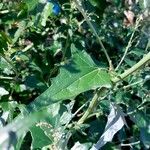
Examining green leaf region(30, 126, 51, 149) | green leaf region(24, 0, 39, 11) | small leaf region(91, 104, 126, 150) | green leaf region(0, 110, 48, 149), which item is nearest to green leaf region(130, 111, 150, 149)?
small leaf region(91, 104, 126, 150)

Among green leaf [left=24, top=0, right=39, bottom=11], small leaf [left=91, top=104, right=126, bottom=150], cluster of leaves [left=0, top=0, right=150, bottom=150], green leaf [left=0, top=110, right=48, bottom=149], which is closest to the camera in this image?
green leaf [left=0, top=110, right=48, bottom=149]

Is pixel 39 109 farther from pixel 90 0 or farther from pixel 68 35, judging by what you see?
pixel 68 35

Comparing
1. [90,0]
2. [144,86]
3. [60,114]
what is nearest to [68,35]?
[90,0]

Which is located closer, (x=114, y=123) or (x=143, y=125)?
(x=114, y=123)

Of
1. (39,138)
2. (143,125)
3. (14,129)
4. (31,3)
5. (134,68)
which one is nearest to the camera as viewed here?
(14,129)

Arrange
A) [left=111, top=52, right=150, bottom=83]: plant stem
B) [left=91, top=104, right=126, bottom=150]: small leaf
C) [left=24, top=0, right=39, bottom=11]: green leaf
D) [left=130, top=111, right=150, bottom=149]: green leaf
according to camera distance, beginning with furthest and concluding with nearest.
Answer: [left=130, top=111, right=150, bottom=149]: green leaf, [left=24, top=0, right=39, bottom=11]: green leaf, [left=91, top=104, right=126, bottom=150]: small leaf, [left=111, top=52, right=150, bottom=83]: plant stem

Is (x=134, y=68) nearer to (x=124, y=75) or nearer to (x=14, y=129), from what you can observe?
(x=124, y=75)

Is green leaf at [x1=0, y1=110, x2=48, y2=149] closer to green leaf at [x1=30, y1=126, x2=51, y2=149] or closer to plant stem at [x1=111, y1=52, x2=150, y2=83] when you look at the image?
plant stem at [x1=111, y1=52, x2=150, y2=83]

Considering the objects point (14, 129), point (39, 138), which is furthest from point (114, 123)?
point (14, 129)
